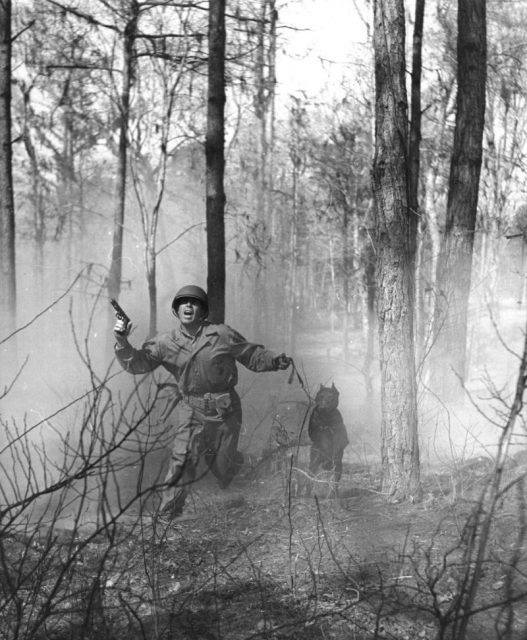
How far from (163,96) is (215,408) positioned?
5888 mm

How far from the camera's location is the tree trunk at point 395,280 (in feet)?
16.4

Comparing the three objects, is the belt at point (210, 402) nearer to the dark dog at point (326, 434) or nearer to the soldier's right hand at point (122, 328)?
the dark dog at point (326, 434)

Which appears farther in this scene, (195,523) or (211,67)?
(211,67)

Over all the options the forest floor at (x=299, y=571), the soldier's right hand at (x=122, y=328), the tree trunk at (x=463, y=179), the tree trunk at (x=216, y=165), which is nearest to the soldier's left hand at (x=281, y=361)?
the forest floor at (x=299, y=571)

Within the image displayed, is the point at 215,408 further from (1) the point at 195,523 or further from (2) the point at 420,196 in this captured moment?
(2) the point at 420,196

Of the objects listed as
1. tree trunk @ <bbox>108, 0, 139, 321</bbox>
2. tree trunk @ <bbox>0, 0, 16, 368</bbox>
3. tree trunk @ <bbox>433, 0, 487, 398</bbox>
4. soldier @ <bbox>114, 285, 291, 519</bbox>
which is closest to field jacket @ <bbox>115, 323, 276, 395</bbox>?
soldier @ <bbox>114, 285, 291, 519</bbox>

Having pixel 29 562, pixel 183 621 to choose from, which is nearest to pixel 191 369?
pixel 29 562

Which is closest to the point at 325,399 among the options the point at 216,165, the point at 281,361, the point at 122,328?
the point at 281,361

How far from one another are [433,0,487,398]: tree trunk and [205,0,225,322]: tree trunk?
282cm

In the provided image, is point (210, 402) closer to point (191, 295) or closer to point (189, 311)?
point (189, 311)

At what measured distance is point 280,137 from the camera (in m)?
20.7

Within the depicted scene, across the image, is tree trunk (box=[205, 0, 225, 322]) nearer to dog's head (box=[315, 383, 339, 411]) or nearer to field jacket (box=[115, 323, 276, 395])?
field jacket (box=[115, 323, 276, 395])

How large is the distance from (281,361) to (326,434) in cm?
80

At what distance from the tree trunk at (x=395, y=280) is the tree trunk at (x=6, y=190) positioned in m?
4.92
